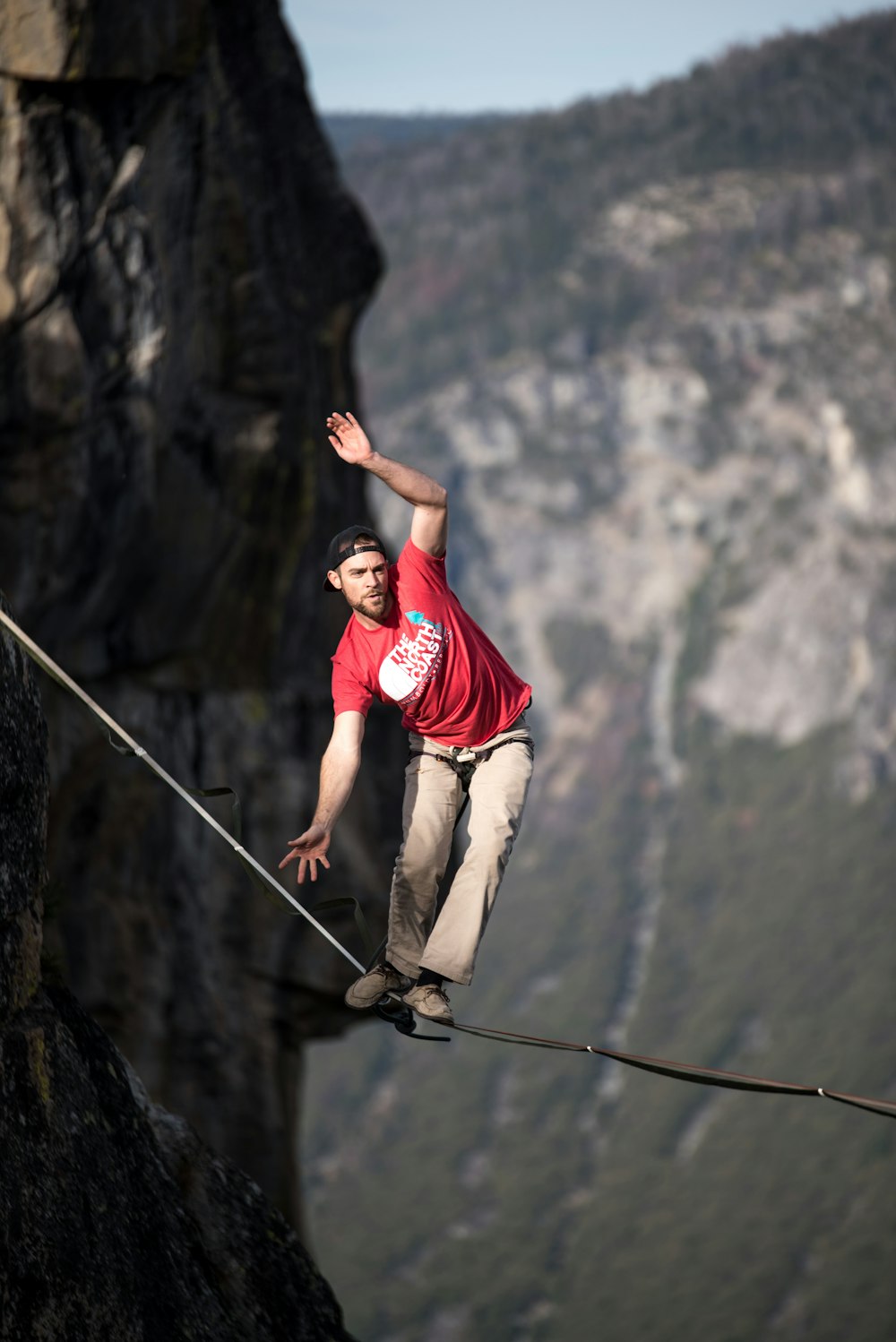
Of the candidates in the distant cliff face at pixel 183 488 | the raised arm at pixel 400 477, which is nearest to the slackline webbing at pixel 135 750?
the raised arm at pixel 400 477

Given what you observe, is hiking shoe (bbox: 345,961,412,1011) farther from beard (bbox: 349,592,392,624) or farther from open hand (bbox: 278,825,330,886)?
beard (bbox: 349,592,392,624)

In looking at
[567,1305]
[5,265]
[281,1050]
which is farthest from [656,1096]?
[5,265]

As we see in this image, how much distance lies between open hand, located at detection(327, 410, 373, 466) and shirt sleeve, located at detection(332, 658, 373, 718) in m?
1.44

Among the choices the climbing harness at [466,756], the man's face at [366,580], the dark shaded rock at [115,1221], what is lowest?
the dark shaded rock at [115,1221]

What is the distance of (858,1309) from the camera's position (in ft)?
504

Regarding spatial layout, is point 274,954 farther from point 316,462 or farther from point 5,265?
point 5,265

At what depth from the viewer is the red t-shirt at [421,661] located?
1019 cm

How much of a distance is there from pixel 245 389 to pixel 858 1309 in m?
148

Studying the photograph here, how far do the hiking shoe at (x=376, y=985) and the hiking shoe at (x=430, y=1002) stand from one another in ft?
0.63

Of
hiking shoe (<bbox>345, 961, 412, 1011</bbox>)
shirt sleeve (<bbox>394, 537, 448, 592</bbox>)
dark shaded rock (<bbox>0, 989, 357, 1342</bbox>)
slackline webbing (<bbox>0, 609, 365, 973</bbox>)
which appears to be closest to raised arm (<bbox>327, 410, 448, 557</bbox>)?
shirt sleeve (<bbox>394, 537, 448, 592</bbox>)

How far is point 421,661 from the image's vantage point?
1019 cm

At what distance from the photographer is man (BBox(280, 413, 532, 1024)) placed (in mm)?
10086

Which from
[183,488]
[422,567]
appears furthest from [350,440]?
[183,488]

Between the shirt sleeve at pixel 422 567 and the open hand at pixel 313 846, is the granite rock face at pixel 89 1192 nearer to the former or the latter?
the open hand at pixel 313 846
